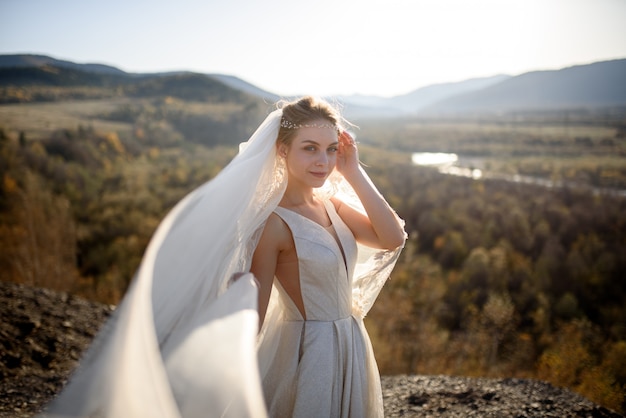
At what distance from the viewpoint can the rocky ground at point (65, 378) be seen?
4066 millimetres

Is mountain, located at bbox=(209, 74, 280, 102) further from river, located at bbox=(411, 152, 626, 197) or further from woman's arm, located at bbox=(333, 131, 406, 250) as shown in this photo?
woman's arm, located at bbox=(333, 131, 406, 250)

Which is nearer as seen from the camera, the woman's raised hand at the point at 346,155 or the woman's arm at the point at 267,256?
the woman's arm at the point at 267,256

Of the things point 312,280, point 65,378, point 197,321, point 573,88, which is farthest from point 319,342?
point 573,88

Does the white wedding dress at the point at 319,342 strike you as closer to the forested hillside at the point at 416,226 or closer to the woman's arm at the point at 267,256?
the woman's arm at the point at 267,256

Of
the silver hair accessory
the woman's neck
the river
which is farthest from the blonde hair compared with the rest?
the river

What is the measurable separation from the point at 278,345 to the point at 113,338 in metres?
1.04

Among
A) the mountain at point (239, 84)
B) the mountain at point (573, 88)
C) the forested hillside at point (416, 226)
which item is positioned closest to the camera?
the forested hillside at point (416, 226)

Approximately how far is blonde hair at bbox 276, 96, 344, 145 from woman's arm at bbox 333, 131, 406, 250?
0.20 m

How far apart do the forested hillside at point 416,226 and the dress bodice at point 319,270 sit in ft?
21.6

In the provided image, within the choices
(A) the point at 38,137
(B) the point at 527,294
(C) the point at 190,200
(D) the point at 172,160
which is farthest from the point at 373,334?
(D) the point at 172,160

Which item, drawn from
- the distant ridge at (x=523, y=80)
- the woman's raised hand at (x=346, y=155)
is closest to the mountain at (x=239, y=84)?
the distant ridge at (x=523, y=80)

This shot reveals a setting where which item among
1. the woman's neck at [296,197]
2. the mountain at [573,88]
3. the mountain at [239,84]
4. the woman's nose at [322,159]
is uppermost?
the mountain at [573,88]

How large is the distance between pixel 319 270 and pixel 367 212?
491mm

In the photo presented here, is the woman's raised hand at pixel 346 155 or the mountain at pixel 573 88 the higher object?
the mountain at pixel 573 88
